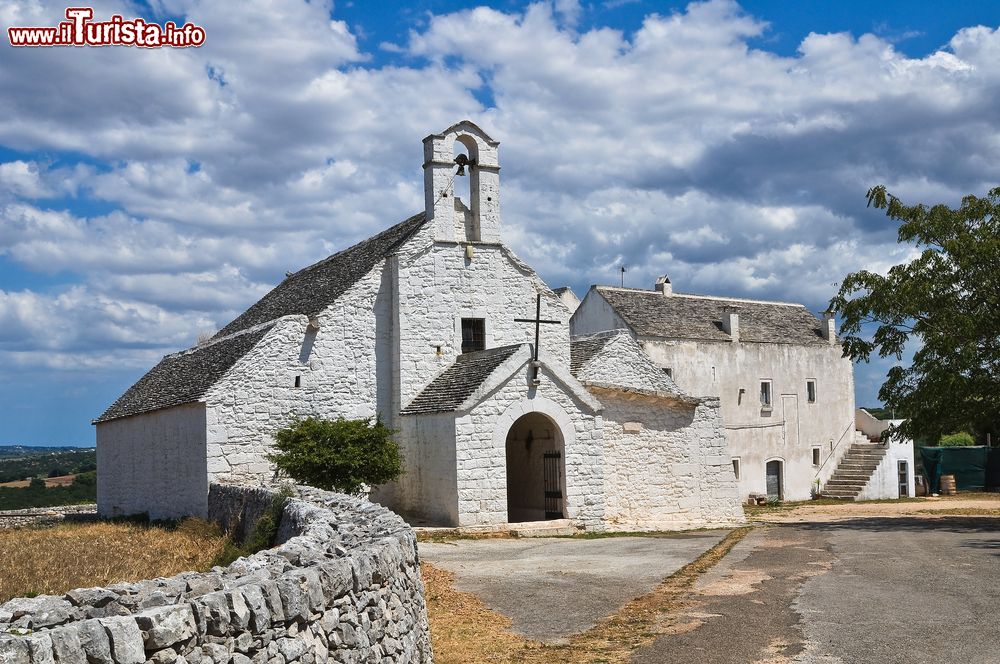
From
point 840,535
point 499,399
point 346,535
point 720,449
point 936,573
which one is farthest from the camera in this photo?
point 720,449

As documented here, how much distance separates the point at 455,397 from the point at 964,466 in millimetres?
31050

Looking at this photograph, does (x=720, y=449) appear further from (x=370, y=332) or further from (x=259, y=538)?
(x=259, y=538)

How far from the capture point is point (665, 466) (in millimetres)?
24766

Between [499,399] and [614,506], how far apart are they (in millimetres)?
4683

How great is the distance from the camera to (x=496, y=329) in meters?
25.4

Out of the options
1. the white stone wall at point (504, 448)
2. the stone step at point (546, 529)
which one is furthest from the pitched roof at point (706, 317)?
the stone step at point (546, 529)

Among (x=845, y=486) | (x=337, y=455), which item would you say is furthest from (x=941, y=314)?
(x=845, y=486)

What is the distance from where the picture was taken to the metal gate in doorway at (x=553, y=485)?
22906mm

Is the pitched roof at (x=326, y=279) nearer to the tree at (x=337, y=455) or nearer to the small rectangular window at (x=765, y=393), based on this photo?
the tree at (x=337, y=455)

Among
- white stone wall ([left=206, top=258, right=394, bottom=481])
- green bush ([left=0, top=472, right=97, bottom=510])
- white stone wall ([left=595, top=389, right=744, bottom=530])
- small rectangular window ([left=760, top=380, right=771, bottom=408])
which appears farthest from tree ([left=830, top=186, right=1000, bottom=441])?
green bush ([left=0, top=472, right=97, bottom=510])

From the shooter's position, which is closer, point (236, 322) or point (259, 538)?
point (259, 538)

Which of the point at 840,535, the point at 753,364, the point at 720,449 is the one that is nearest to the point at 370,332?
the point at 720,449

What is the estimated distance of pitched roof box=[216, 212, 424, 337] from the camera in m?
24.8

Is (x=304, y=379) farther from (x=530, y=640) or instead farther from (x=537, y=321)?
(x=530, y=640)
